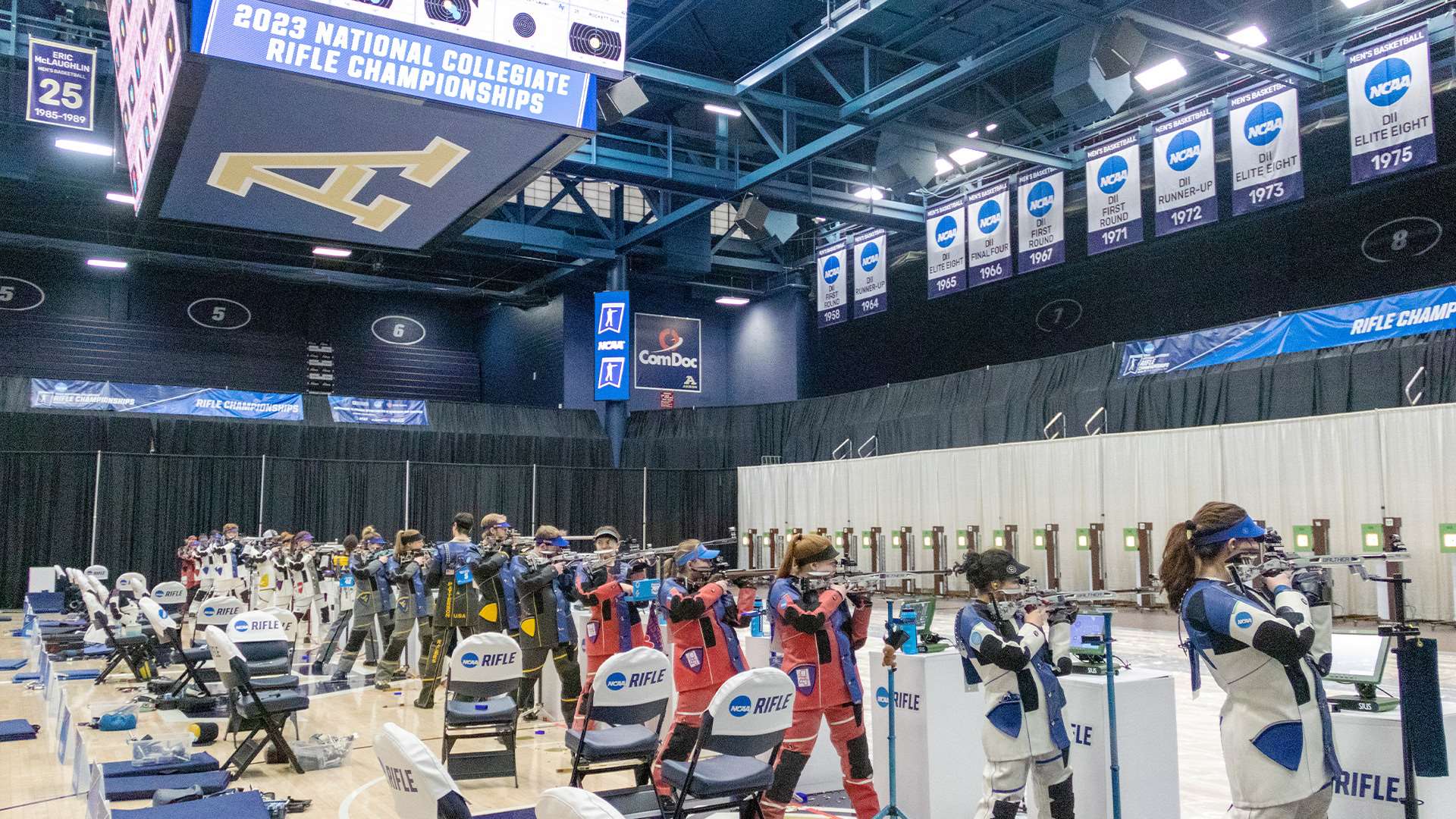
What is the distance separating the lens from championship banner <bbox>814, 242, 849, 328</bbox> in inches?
862

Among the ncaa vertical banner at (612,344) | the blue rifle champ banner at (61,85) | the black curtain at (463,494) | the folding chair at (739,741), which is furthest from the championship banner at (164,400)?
the folding chair at (739,741)

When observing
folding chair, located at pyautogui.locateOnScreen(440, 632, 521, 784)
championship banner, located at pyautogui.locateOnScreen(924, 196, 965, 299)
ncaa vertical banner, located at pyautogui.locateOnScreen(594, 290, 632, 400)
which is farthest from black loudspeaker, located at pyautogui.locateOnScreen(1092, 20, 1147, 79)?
ncaa vertical banner, located at pyautogui.locateOnScreen(594, 290, 632, 400)

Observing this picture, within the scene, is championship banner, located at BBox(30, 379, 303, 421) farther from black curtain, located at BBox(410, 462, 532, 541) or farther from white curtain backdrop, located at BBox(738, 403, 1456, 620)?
white curtain backdrop, located at BBox(738, 403, 1456, 620)

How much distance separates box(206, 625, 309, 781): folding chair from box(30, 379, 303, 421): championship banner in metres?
17.4

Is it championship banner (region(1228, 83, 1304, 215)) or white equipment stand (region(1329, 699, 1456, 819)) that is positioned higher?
championship banner (region(1228, 83, 1304, 215))

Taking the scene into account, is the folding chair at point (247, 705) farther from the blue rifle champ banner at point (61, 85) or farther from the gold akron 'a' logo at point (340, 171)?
the blue rifle champ banner at point (61, 85)

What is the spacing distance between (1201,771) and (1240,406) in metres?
11.6

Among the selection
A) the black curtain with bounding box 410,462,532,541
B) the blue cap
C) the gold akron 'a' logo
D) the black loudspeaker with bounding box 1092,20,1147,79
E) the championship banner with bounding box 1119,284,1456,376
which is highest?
the black loudspeaker with bounding box 1092,20,1147,79

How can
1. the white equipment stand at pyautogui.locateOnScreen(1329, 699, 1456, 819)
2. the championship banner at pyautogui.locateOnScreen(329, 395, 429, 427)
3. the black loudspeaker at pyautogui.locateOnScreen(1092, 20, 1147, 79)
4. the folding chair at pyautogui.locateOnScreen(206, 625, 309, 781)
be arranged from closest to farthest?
the white equipment stand at pyautogui.locateOnScreen(1329, 699, 1456, 819) < the folding chair at pyautogui.locateOnScreen(206, 625, 309, 781) < the black loudspeaker at pyautogui.locateOnScreen(1092, 20, 1147, 79) < the championship banner at pyautogui.locateOnScreen(329, 395, 429, 427)

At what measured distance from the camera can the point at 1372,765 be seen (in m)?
4.19

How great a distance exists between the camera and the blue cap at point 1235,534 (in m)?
3.84

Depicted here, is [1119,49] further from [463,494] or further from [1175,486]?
[463,494]

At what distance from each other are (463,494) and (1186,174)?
17.2 metres

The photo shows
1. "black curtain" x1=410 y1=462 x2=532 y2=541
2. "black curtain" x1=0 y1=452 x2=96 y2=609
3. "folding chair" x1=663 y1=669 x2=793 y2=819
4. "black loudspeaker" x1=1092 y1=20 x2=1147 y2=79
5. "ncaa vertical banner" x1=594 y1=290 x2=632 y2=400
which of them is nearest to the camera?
"folding chair" x1=663 y1=669 x2=793 y2=819
